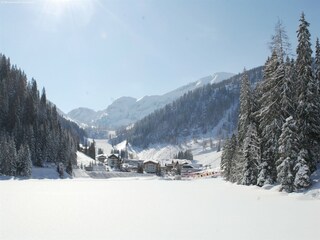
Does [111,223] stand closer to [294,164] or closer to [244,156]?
[294,164]

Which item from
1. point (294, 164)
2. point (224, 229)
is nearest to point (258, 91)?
point (294, 164)

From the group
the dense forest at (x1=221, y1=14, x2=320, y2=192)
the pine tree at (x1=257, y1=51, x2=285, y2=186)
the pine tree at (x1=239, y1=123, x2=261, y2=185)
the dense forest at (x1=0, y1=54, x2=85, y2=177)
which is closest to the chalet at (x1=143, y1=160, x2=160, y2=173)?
the dense forest at (x1=0, y1=54, x2=85, y2=177)

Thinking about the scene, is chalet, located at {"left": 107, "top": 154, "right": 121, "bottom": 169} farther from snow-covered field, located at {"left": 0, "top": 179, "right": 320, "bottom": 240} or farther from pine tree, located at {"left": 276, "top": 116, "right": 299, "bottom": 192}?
snow-covered field, located at {"left": 0, "top": 179, "right": 320, "bottom": 240}

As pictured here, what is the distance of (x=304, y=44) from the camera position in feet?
137

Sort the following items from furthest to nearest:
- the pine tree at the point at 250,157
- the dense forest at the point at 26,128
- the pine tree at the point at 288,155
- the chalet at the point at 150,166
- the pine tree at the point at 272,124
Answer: the chalet at the point at 150,166 < the dense forest at the point at 26,128 < the pine tree at the point at 250,157 < the pine tree at the point at 272,124 < the pine tree at the point at 288,155

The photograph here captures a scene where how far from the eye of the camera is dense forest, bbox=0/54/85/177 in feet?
317

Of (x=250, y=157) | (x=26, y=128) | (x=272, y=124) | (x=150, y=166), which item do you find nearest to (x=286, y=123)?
(x=272, y=124)

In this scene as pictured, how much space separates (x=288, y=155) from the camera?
3862 cm

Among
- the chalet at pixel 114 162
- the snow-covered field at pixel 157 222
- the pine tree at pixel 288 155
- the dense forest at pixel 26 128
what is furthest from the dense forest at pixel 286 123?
the chalet at pixel 114 162

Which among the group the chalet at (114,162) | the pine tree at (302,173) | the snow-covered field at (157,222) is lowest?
the snow-covered field at (157,222)

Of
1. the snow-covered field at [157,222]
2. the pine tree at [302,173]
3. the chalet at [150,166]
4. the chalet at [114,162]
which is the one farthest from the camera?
the chalet at [114,162]

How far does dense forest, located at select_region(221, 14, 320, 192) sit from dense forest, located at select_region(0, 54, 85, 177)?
63.5 m

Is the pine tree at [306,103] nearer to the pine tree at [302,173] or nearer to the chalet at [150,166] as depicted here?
the pine tree at [302,173]

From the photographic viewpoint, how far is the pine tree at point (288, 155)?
37.7 meters
